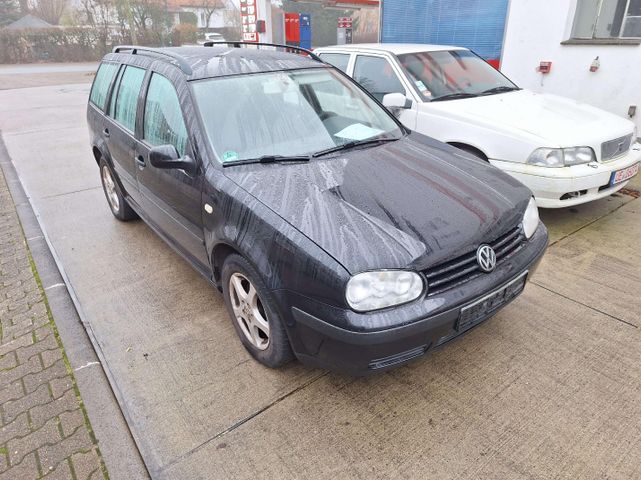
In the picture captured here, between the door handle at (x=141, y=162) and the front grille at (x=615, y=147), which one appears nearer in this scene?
the door handle at (x=141, y=162)

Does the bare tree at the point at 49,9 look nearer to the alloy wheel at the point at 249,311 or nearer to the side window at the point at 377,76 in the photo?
the side window at the point at 377,76

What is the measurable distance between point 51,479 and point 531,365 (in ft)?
8.32

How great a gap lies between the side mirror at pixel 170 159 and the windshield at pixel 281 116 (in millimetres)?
188

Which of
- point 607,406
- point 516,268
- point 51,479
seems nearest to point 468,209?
point 516,268

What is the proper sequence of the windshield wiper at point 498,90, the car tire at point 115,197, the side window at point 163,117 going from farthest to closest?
the windshield wiper at point 498,90, the car tire at point 115,197, the side window at point 163,117

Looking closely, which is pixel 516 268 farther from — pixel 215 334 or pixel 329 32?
pixel 329 32

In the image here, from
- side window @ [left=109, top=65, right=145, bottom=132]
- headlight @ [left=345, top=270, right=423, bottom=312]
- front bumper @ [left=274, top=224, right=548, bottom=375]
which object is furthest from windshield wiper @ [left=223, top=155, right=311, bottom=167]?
side window @ [left=109, top=65, right=145, bottom=132]

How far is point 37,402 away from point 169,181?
1.50 meters

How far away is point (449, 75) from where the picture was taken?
16.2ft

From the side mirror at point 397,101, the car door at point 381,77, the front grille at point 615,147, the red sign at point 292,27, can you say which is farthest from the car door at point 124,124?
the red sign at point 292,27

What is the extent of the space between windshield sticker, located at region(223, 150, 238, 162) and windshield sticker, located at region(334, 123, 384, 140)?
72cm

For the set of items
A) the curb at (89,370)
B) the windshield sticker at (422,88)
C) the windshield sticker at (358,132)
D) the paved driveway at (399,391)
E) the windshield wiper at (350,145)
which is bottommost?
the curb at (89,370)

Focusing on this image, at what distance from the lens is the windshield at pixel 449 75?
479 cm

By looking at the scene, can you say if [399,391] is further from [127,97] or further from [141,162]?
[127,97]
